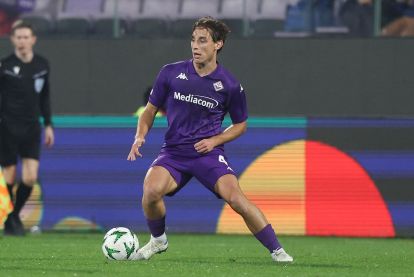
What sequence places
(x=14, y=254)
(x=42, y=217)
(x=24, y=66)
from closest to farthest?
(x=14, y=254) < (x=24, y=66) < (x=42, y=217)

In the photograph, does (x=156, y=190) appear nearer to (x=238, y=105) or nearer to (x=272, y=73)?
(x=238, y=105)

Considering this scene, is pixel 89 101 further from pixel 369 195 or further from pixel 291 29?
pixel 369 195

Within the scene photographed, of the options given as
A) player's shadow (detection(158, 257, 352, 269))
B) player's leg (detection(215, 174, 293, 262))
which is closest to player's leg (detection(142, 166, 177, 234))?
player's leg (detection(215, 174, 293, 262))

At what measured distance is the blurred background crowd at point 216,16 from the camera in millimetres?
17781

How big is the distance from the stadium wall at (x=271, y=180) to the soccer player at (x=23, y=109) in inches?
35.1

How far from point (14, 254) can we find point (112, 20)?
25.8 feet

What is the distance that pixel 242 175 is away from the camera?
49.4 ft

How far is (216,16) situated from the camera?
17.9 m

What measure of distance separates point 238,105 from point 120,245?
1520mm

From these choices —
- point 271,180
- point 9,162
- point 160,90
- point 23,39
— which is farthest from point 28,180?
point 160,90

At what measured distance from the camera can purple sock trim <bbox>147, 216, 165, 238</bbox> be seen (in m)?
10.0

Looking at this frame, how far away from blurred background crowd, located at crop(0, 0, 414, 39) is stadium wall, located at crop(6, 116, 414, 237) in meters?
3.19

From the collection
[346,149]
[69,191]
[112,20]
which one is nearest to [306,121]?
[346,149]

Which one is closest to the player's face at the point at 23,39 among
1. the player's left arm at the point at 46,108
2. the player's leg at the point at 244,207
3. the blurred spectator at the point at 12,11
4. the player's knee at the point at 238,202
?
the player's left arm at the point at 46,108
